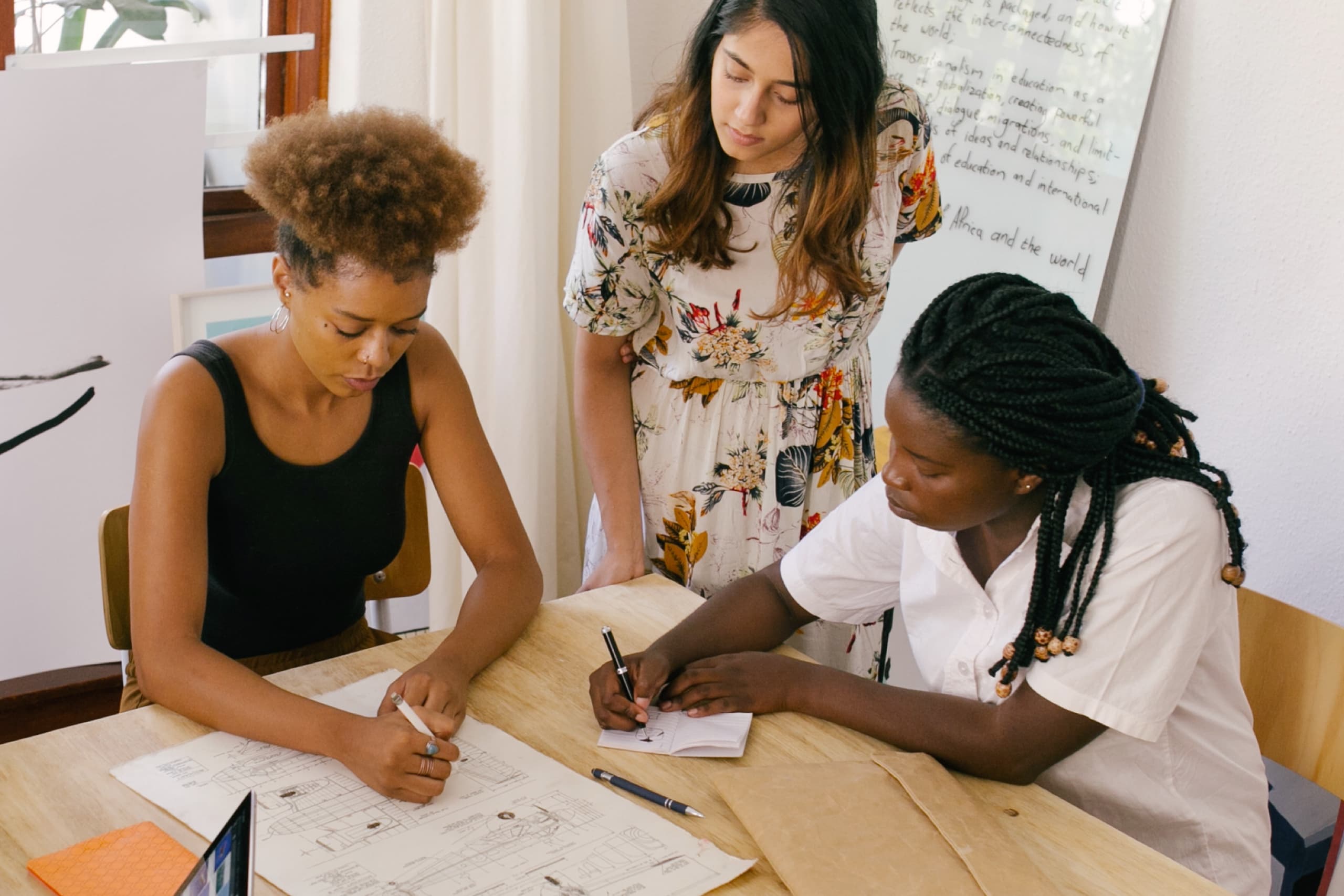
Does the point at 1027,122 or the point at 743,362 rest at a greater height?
the point at 1027,122

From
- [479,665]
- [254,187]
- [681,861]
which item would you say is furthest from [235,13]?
[681,861]

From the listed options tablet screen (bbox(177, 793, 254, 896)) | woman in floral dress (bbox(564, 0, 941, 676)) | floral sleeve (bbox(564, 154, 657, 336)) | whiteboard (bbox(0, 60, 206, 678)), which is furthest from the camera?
whiteboard (bbox(0, 60, 206, 678))

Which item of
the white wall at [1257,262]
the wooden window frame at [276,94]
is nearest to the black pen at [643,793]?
the white wall at [1257,262]

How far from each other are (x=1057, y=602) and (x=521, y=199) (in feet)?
4.90

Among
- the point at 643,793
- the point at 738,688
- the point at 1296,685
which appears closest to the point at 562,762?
the point at 643,793

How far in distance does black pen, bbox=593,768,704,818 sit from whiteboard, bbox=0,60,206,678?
1.31 m

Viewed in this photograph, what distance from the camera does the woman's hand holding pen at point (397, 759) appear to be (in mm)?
1137

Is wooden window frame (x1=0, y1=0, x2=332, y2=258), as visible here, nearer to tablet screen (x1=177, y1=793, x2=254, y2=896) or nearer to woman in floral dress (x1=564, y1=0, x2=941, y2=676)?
woman in floral dress (x1=564, y1=0, x2=941, y2=676)

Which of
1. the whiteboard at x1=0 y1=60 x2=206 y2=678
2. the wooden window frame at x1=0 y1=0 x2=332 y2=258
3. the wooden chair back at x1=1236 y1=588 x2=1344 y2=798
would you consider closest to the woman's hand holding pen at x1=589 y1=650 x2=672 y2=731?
the wooden chair back at x1=1236 y1=588 x2=1344 y2=798

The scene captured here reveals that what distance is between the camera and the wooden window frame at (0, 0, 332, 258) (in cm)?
235

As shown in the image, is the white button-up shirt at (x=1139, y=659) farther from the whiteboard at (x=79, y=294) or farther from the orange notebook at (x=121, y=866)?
the whiteboard at (x=79, y=294)

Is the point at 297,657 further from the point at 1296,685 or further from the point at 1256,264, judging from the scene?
the point at 1256,264

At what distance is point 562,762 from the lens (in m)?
1.23

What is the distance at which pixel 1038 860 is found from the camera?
1108 mm
